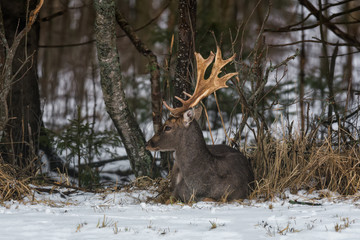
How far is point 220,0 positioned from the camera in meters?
15.9

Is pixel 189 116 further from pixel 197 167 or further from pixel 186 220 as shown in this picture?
pixel 186 220

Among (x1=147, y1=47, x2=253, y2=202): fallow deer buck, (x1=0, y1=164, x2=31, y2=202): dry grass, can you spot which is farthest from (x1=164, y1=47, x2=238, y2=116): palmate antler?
(x1=0, y1=164, x2=31, y2=202): dry grass

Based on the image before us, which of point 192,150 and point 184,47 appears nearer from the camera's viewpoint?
point 192,150

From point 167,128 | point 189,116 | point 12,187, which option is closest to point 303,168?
point 189,116

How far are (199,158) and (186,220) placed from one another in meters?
1.29

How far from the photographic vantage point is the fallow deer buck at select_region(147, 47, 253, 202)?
5.39 meters

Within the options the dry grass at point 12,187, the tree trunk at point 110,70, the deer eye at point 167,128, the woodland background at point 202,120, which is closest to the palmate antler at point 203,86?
the deer eye at point 167,128

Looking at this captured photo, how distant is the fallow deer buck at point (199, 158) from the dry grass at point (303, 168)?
10.8 inches

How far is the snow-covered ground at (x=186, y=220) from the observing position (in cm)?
372

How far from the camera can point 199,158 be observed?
5.46 m

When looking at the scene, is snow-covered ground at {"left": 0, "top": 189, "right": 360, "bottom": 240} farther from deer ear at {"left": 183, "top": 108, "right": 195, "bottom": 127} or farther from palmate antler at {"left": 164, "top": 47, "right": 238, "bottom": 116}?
palmate antler at {"left": 164, "top": 47, "right": 238, "bottom": 116}

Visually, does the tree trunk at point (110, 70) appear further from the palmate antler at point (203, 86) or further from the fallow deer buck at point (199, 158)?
the palmate antler at point (203, 86)

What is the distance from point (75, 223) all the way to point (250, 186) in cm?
217

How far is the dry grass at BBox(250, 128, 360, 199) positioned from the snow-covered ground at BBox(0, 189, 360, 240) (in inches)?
9.0
